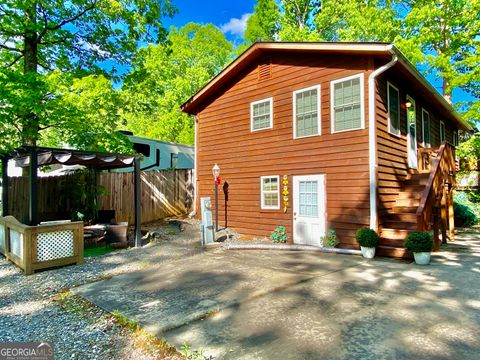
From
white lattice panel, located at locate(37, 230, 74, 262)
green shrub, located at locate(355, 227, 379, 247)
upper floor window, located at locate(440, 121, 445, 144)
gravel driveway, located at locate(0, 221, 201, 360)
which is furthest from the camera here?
upper floor window, located at locate(440, 121, 445, 144)

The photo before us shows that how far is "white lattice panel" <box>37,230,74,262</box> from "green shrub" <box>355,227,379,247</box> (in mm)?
6589

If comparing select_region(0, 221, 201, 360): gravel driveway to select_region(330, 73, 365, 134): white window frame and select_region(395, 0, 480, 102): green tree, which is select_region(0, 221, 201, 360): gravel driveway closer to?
select_region(330, 73, 365, 134): white window frame

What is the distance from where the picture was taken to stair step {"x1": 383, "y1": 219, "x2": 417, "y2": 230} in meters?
7.03

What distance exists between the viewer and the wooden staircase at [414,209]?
6.89m

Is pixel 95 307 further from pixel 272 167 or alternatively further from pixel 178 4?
pixel 178 4

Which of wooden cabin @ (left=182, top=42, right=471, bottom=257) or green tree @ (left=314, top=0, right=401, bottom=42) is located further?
green tree @ (left=314, top=0, right=401, bottom=42)

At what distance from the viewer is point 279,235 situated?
902 centimetres

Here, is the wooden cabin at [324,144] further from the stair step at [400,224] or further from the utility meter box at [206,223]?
the utility meter box at [206,223]

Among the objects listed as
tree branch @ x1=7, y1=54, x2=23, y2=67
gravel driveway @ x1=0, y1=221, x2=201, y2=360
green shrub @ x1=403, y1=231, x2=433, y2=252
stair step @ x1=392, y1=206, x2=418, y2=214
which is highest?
tree branch @ x1=7, y1=54, x2=23, y2=67

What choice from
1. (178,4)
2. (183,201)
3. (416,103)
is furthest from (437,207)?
(178,4)

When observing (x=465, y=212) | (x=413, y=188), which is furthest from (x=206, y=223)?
(x=465, y=212)

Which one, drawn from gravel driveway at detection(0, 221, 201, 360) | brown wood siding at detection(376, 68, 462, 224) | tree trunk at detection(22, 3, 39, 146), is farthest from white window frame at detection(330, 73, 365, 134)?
tree trunk at detection(22, 3, 39, 146)

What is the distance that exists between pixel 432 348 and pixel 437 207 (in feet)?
20.4

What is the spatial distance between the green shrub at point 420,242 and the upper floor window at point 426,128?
5732 millimetres
